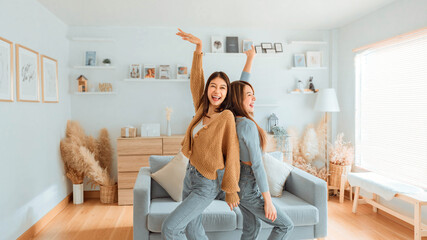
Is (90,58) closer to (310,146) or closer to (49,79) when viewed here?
(49,79)

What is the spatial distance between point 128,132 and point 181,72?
3.95 feet

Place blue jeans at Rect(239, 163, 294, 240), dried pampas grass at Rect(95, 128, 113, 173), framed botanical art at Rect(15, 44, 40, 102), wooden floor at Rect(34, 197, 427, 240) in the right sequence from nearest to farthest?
blue jeans at Rect(239, 163, 294, 240) → framed botanical art at Rect(15, 44, 40, 102) → wooden floor at Rect(34, 197, 427, 240) → dried pampas grass at Rect(95, 128, 113, 173)

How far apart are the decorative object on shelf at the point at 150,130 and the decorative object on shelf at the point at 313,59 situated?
102 inches

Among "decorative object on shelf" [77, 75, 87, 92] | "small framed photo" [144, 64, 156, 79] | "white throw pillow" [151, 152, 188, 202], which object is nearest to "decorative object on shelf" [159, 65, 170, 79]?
"small framed photo" [144, 64, 156, 79]

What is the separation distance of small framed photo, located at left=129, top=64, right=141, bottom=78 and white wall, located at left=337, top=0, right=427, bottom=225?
3.15 metres

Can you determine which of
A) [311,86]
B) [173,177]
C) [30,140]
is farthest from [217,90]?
[311,86]

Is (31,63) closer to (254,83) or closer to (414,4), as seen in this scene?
(254,83)

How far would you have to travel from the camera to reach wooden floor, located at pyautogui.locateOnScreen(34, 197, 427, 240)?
3.01 meters

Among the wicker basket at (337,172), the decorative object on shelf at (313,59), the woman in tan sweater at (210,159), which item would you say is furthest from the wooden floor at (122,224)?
the decorative object on shelf at (313,59)

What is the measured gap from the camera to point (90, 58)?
14.5 ft

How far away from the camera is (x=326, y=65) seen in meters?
4.82

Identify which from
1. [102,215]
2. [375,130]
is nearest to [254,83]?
[375,130]

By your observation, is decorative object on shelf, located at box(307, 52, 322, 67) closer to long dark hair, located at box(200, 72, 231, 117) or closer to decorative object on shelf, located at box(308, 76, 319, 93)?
decorative object on shelf, located at box(308, 76, 319, 93)

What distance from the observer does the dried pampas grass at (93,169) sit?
13.0 feet
